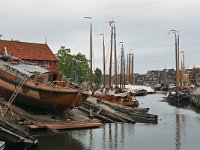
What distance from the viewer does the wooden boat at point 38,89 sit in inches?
1303

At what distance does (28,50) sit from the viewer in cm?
6097

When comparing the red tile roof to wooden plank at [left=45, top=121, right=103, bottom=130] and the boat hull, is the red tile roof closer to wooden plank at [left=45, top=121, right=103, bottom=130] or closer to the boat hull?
the boat hull

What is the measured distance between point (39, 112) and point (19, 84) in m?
3.44

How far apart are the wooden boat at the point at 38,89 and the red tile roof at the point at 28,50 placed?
77.2ft

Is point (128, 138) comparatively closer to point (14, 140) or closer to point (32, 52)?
point (14, 140)

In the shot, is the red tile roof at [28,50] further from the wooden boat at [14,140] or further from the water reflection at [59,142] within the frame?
the wooden boat at [14,140]

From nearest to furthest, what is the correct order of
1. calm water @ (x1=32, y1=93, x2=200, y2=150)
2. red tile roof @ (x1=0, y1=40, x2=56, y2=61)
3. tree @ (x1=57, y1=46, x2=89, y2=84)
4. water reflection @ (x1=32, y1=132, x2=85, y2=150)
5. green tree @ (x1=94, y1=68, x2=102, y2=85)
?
water reflection @ (x1=32, y1=132, x2=85, y2=150) → calm water @ (x1=32, y1=93, x2=200, y2=150) → red tile roof @ (x1=0, y1=40, x2=56, y2=61) → tree @ (x1=57, y1=46, x2=89, y2=84) → green tree @ (x1=94, y1=68, x2=102, y2=85)

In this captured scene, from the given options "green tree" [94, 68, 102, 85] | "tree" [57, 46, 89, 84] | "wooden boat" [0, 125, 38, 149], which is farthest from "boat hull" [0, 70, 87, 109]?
"green tree" [94, 68, 102, 85]

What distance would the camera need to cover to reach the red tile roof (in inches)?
2329

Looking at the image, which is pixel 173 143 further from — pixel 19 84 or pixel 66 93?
pixel 19 84

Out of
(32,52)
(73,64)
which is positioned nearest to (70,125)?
(32,52)

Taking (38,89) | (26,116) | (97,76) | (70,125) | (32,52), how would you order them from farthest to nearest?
(97,76)
(32,52)
(38,89)
(70,125)
(26,116)

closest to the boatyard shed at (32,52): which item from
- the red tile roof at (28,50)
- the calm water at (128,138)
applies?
the red tile roof at (28,50)

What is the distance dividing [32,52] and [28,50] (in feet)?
2.33
